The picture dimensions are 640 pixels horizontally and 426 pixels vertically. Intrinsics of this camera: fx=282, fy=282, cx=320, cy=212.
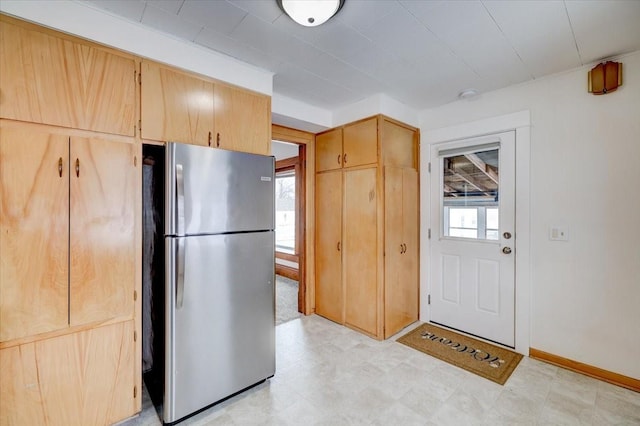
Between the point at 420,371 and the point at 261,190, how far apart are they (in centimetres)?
199

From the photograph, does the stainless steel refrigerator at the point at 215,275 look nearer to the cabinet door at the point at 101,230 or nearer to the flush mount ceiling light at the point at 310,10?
the cabinet door at the point at 101,230

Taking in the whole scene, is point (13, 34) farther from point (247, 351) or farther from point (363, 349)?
point (363, 349)

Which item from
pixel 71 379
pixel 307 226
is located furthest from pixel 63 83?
pixel 307 226

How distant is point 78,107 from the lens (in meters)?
1.58

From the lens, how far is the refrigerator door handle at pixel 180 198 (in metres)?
1.75

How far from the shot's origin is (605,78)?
220 cm

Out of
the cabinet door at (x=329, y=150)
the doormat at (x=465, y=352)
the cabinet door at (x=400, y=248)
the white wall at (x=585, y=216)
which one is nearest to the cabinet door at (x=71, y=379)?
the cabinet door at (x=400, y=248)

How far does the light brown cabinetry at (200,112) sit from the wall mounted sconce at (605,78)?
8.63 ft

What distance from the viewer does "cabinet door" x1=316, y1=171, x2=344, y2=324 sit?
132 inches

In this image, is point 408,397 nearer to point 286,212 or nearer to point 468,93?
point 468,93

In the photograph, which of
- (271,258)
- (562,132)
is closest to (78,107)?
(271,258)

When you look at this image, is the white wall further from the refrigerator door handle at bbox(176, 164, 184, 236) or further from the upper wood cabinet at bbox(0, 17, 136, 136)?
the upper wood cabinet at bbox(0, 17, 136, 136)

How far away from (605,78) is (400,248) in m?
2.18

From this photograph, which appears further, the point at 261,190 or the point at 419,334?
the point at 419,334
